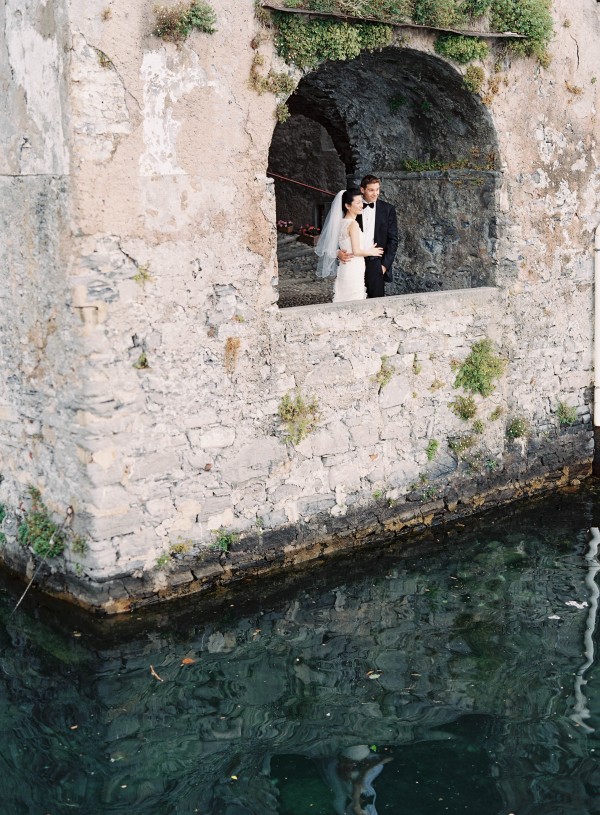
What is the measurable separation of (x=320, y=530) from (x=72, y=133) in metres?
3.52

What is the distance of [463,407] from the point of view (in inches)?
332

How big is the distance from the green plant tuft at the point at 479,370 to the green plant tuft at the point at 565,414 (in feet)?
3.49

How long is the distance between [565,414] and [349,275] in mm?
A: 2614

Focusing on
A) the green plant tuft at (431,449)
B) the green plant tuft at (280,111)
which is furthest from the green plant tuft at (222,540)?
the green plant tuft at (280,111)

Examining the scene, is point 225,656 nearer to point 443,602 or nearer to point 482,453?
point 443,602

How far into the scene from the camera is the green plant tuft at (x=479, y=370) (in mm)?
8430

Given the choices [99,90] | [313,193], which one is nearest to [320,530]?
[99,90]

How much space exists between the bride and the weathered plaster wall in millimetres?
677

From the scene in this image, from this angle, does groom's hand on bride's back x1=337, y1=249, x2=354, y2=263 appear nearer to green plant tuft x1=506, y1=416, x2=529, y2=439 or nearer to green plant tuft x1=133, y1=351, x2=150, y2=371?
green plant tuft x1=506, y1=416, x2=529, y2=439

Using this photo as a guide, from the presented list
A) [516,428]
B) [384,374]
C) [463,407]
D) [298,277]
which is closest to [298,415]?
[384,374]

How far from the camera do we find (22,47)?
6305 mm

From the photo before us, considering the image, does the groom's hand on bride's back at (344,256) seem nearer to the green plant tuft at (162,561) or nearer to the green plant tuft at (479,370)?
→ the green plant tuft at (479,370)

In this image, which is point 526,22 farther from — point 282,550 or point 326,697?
point 326,697

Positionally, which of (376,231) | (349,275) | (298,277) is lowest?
(298,277)
